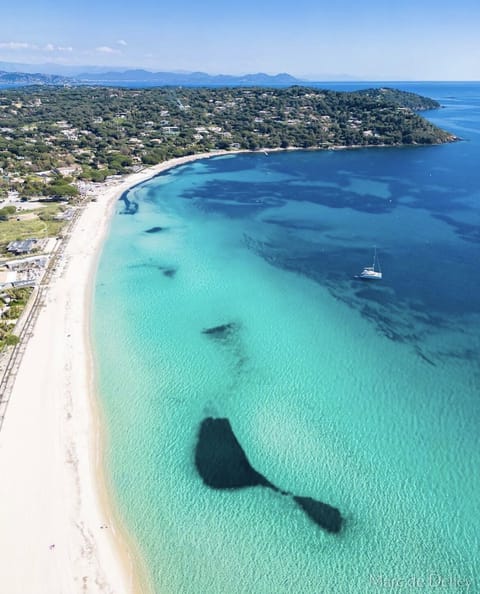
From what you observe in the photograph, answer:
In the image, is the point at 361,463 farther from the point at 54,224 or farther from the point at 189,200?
the point at 189,200

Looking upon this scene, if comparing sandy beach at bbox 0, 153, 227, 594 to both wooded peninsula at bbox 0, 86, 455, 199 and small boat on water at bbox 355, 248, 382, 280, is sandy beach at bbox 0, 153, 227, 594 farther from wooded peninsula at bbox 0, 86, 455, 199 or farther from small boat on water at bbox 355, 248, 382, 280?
wooded peninsula at bbox 0, 86, 455, 199

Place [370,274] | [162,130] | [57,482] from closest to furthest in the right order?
[57,482] < [370,274] < [162,130]

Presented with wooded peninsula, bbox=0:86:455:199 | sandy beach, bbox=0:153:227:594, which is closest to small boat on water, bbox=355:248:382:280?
sandy beach, bbox=0:153:227:594

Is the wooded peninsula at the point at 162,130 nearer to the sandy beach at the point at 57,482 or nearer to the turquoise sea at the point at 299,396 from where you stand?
the turquoise sea at the point at 299,396

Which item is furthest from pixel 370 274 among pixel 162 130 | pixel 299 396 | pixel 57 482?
pixel 162 130

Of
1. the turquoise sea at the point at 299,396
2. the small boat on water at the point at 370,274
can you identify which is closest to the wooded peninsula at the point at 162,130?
the turquoise sea at the point at 299,396

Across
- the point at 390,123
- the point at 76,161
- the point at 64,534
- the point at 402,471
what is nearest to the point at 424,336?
the point at 402,471

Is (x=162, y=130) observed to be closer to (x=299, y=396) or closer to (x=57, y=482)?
(x=299, y=396)
